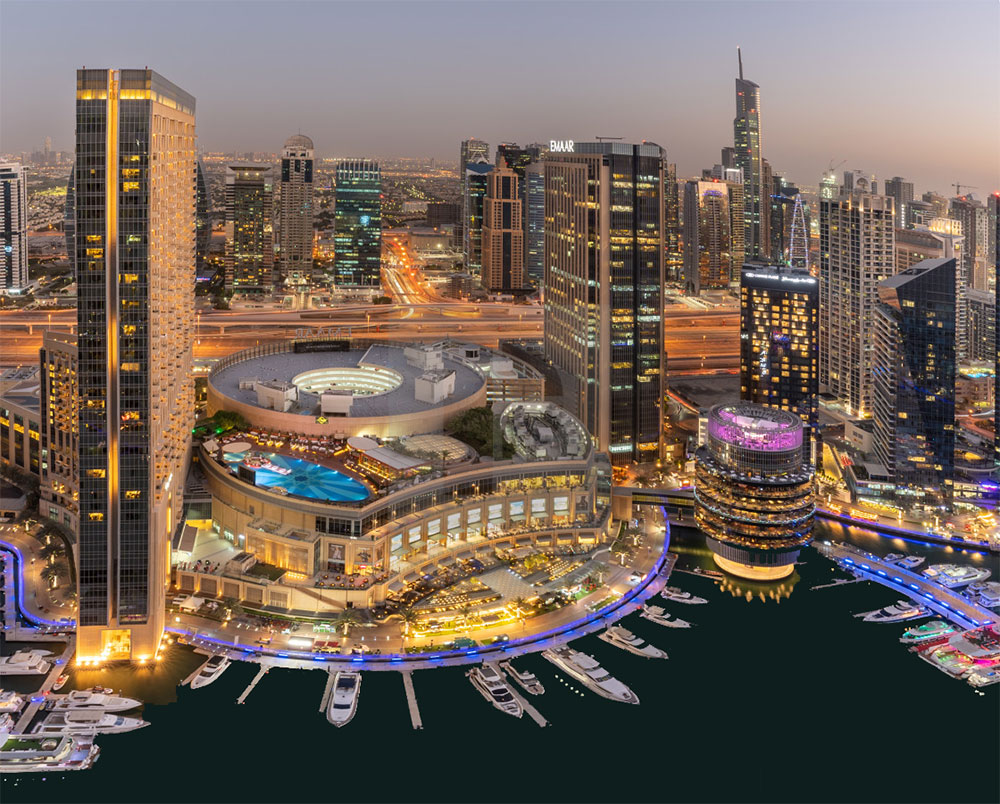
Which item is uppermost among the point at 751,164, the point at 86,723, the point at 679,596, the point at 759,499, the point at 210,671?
the point at 751,164

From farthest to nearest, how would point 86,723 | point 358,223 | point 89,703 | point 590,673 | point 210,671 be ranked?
1. point 358,223
2. point 590,673
3. point 210,671
4. point 89,703
5. point 86,723

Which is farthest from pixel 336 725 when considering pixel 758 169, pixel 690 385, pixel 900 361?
pixel 758 169

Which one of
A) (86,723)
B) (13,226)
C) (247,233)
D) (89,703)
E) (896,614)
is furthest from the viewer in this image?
(247,233)

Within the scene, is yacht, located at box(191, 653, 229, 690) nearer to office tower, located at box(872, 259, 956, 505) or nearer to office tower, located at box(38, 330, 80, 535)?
office tower, located at box(38, 330, 80, 535)

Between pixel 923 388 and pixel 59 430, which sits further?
pixel 923 388

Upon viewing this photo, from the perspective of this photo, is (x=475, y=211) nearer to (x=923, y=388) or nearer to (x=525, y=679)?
(x=923, y=388)

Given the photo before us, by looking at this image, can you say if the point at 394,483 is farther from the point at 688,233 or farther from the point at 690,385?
the point at 688,233

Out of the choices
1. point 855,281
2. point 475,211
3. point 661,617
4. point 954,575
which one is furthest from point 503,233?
point 661,617

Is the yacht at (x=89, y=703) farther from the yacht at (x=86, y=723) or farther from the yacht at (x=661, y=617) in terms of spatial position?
the yacht at (x=661, y=617)

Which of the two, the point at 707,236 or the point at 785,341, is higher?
the point at 707,236
